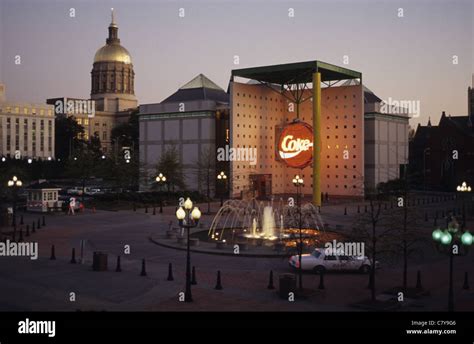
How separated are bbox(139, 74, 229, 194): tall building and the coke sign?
7492mm

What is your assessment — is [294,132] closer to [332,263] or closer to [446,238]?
[332,263]

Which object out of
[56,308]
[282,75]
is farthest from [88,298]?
[282,75]

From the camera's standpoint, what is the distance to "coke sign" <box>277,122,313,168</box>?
59750mm

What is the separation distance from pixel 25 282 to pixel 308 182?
50615 mm

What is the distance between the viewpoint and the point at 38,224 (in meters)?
36.1

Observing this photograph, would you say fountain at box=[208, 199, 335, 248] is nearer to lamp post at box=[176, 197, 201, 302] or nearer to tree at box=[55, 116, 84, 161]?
lamp post at box=[176, 197, 201, 302]

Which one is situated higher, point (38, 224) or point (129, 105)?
point (129, 105)

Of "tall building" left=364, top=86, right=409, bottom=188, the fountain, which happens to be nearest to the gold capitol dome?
"tall building" left=364, top=86, right=409, bottom=188

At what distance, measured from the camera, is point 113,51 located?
14338 cm

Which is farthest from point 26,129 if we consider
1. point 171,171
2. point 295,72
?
point 295,72

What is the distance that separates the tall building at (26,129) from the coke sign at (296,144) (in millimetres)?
68525

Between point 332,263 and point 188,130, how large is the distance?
153 feet
